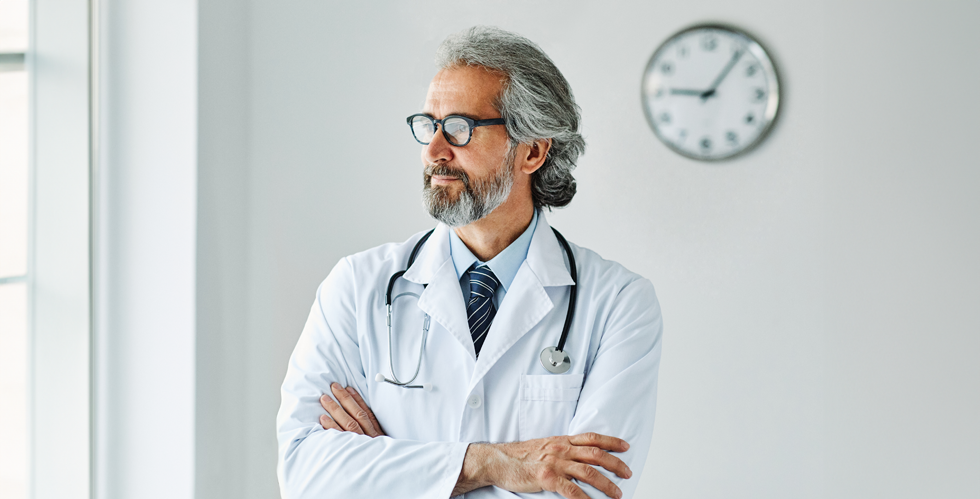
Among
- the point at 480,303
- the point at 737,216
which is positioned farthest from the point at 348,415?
the point at 737,216

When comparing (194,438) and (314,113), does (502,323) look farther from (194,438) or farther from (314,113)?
(314,113)

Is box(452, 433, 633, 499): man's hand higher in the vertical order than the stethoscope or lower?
lower

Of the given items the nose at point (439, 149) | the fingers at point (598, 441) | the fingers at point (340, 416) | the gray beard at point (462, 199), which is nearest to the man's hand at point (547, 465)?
the fingers at point (598, 441)

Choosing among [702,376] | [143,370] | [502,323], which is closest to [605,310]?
[502,323]

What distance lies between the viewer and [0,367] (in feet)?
5.69

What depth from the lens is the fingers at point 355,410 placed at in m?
1.41

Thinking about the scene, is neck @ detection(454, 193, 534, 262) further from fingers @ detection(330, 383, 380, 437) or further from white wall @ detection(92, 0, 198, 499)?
white wall @ detection(92, 0, 198, 499)

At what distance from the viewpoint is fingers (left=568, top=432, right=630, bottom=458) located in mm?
1295

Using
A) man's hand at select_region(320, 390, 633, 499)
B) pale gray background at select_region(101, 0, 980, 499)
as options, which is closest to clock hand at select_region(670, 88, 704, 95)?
pale gray background at select_region(101, 0, 980, 499)

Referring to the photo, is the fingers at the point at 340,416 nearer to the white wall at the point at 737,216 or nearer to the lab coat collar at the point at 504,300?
the lab coat collar at the point at 504,300

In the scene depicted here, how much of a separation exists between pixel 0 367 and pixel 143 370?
32 centimetres

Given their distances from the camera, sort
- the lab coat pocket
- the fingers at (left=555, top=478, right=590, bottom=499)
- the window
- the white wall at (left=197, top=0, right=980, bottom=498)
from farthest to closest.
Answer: the white wall at (left=197, top=0, right=980, bottom=498), the window, the lab coat pocket, the fingers at (left=555, top=478, right=590, bottom=499)

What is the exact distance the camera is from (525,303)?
1453mm

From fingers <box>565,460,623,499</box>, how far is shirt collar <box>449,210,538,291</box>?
389mm
